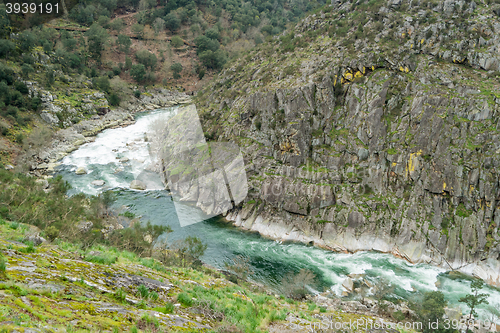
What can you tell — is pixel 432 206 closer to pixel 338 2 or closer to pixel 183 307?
pixel 183 307

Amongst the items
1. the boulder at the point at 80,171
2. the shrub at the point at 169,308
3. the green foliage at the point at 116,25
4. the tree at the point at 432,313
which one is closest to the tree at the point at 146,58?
the green foliage at the point at 116,25

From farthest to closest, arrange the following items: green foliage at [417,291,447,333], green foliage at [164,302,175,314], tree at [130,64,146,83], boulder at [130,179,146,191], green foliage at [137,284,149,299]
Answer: tree at [130,64,146,83] < boulder at [130,179,146,191] < green foliage at [417,291,447,333] < green foliage at [137,284,149,299] < green foliage at [164,302,175,314]

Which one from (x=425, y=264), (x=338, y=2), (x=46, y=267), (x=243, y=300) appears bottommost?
(x=425, y=264)

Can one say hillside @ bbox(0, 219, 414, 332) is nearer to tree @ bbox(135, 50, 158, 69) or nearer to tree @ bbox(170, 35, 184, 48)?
tree @ bbox(135, 50, 158, 69)

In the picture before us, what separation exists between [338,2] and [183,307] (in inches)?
2618

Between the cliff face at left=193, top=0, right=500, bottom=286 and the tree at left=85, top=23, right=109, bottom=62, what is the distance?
67334 mm

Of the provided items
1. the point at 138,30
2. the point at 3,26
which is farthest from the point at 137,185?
the point at 138,30

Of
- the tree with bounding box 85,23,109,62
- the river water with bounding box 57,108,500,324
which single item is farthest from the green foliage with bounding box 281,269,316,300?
the tree with bounding box 85,23,109,62

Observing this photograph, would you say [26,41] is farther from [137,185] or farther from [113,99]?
[137,185]

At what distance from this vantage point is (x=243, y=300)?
555 inches

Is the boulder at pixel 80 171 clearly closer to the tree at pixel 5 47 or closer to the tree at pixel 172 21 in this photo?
the tree at pixel 5 47

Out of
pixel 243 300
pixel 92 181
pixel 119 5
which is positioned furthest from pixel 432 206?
pixel 119 5

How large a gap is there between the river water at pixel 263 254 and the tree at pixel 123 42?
61.0 meters

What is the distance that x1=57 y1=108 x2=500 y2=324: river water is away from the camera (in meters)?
29.5
